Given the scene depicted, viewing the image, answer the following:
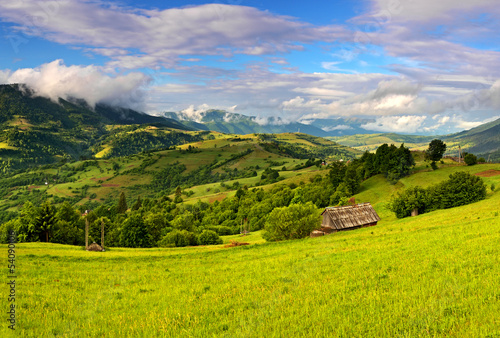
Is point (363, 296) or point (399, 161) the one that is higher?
point (399, 161)

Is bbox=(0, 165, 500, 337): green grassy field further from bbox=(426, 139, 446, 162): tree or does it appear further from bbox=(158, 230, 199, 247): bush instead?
bbox=(426, 139, 446, 162): tree

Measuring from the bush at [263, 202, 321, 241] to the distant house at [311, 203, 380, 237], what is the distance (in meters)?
2.19

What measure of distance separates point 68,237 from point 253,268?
78.2 meters

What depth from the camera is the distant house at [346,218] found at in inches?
2558

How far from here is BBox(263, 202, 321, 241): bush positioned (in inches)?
2419

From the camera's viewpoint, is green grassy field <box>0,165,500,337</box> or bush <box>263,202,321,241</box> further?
bush <box>263,202,321,241</box>

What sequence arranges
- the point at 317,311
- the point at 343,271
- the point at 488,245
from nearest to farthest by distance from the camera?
the point at 317,311 → the point at 343,271 → the point at 488,245

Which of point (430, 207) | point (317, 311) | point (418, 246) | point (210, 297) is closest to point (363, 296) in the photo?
point (317, 311)

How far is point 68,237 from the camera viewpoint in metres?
83.9

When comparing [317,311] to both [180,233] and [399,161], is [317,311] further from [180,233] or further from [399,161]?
[399,161]

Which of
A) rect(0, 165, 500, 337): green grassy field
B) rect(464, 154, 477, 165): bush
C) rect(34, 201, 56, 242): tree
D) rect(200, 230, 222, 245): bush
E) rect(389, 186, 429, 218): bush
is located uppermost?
rect(464, 154, 477, 165): bush

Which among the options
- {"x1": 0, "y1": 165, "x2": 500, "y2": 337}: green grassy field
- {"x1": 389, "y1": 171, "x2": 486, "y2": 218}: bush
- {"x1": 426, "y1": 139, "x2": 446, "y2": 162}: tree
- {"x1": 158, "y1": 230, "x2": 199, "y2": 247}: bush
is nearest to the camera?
{"x1": 0, "y1": 165, "x2": 500, "y2": 337}: green grassy field

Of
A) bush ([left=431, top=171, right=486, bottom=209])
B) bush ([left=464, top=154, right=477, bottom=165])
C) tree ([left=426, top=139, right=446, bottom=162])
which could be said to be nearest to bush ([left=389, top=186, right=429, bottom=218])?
bush ([left=431, top=171, right=486, bottom=209])

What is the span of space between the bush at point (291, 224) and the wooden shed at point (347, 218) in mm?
3430
